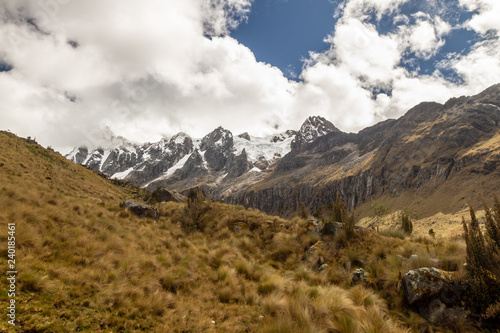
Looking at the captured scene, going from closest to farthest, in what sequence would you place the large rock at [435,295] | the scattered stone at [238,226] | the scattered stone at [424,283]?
1. the large rock at [435,295]
2. the scattered stone at [424,283]
3. the scattered stone at [238,226]

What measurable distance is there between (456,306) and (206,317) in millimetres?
6209

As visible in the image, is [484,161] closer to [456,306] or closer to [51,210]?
[456,306]

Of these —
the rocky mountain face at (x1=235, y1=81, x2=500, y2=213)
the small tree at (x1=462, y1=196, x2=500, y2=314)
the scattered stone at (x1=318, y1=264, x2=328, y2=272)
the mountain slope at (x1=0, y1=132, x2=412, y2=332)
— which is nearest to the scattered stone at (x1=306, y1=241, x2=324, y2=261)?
the mountain slope at (x1=0, y1=132, x2=412, y2=332)

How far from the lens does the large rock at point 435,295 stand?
5781 millimetres

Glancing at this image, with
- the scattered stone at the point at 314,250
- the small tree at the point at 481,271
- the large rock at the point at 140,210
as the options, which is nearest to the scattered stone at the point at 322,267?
the scattered stone at the point at 314,250

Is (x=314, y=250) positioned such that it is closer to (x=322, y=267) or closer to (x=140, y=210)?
(x=322, y=267)

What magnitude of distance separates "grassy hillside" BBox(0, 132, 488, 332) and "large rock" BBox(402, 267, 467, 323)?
0.28m

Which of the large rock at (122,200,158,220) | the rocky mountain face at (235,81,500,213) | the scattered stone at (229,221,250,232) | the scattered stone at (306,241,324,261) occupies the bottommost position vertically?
the scattered stone at (306,241,324,261)

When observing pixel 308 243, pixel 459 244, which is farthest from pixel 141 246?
pixel 459 244

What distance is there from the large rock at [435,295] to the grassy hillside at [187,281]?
283mm

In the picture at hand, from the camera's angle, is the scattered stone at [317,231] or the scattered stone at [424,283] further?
the scattered stone at [317,231]

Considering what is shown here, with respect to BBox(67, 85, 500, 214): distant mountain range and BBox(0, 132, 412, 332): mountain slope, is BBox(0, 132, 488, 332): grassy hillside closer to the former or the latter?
BBox(0, 132, 412, 332): mountain slope

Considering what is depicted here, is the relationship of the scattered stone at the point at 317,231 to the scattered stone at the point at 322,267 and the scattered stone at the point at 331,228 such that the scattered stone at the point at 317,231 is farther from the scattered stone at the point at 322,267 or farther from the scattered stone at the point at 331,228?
the scattered stone at the point at 322,267

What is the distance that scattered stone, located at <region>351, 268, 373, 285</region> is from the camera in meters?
7.62
